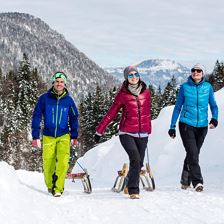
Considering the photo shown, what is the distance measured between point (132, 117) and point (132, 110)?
0.12 m

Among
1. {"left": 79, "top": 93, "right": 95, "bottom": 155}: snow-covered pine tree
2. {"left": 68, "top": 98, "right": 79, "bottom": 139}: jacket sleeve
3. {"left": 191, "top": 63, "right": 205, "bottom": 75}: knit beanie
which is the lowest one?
{"left": 79, "top": 93, "right": 95, "bottom": 155}: snow-covered pine tree

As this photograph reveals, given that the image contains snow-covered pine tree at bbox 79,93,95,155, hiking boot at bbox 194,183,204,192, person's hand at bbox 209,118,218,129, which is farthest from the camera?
snow-covered pine tree at bbox 79,93,95,155

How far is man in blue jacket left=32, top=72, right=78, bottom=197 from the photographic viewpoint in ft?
23.4

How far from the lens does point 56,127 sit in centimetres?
716

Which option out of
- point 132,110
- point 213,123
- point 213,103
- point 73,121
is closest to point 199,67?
point 213,103

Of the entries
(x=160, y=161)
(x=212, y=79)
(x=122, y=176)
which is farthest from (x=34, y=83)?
(x=122, y=176)

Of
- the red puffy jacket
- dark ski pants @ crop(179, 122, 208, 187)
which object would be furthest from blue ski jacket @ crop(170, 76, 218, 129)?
the red puffy jacket

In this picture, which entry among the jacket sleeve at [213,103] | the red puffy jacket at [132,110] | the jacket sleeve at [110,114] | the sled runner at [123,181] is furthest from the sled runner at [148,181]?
the jacket sleeve at [213,103]

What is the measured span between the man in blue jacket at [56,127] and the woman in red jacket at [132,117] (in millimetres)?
765

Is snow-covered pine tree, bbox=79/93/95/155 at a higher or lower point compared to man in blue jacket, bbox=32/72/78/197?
lower

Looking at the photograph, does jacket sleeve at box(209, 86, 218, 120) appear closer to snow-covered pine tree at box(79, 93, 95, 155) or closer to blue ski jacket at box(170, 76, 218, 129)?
blue ski jacket at box(170, 76, 218, 129)

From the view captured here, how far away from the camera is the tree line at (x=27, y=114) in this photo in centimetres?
5334

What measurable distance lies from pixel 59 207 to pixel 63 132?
1.72 m

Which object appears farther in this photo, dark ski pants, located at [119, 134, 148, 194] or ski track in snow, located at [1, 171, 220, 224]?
dark ski pants, located at [119, 134, 148, 194]
